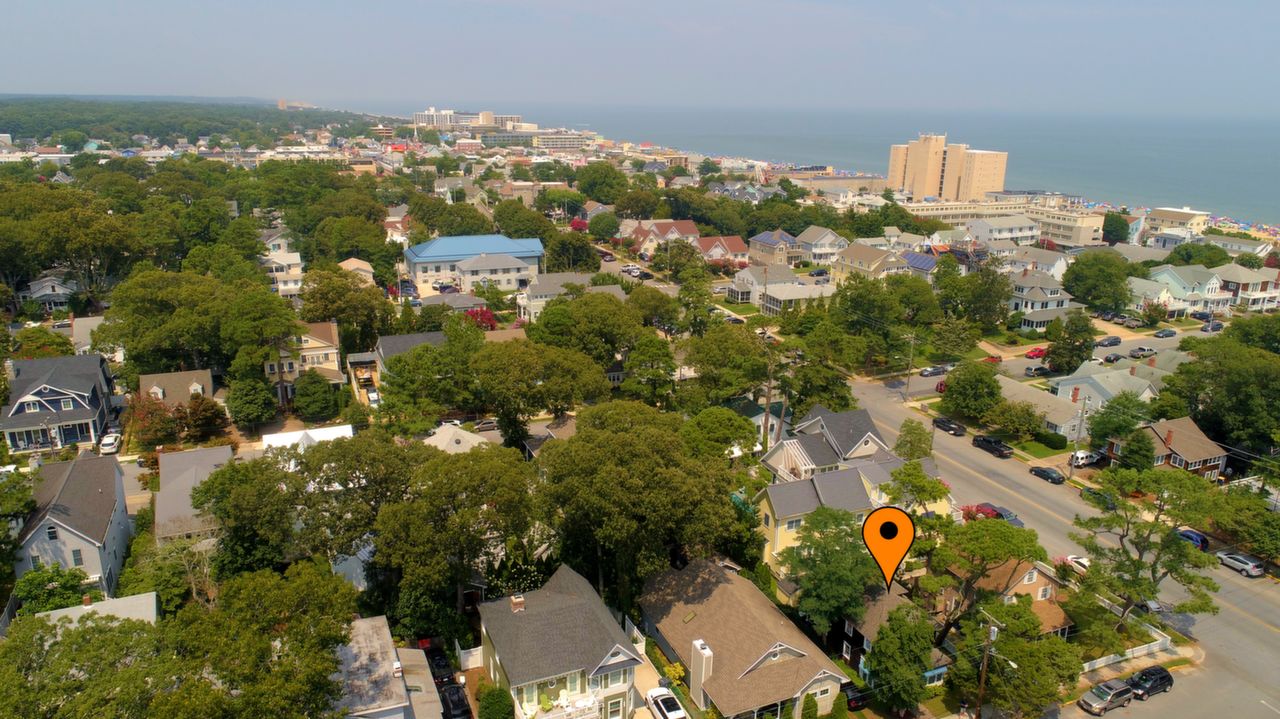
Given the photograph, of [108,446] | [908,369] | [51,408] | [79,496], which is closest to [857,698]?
[79,496]

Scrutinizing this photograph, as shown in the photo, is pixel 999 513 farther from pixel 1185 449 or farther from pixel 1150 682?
pixel 1185 449

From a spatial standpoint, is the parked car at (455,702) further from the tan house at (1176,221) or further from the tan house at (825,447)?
the tan house at (1176,221)

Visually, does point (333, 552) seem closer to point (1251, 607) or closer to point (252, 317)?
point (252, 317)

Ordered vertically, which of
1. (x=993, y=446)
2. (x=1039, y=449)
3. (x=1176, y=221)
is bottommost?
(x=1039, y=449)

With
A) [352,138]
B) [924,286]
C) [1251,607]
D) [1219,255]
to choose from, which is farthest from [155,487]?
[352,138]

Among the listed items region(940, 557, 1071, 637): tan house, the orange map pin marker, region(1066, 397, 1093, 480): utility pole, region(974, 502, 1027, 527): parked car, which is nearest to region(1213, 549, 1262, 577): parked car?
region(974, 502, 1027, 527): parked car

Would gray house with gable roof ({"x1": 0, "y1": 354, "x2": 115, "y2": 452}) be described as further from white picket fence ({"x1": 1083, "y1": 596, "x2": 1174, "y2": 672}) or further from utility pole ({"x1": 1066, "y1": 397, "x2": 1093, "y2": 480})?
utility pole ({"x1": 1066, "y1": 397, "x2": 1093, "y2": 480})
